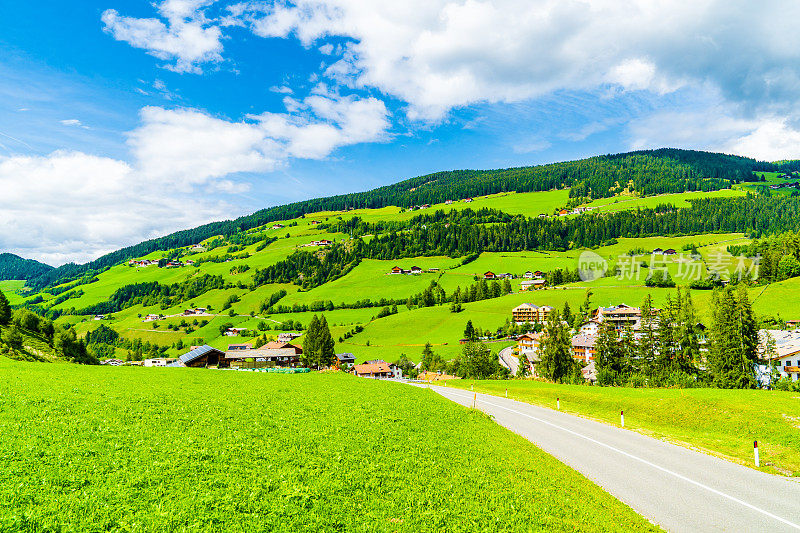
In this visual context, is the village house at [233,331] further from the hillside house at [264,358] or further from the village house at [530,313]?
the village house at [530,313]

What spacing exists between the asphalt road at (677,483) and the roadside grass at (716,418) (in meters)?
2.79

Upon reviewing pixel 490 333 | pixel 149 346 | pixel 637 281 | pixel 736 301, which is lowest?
pixel 149 346

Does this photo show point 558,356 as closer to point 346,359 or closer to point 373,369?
point 373,369

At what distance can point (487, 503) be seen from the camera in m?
11.6

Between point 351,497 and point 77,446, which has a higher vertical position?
point 77,446

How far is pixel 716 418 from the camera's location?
30094mm

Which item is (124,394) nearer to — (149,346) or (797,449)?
(797,449)

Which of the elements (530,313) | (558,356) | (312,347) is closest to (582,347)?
(530,313)

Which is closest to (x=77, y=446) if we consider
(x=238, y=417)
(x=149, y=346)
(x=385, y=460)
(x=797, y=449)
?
(x=238, y=417)

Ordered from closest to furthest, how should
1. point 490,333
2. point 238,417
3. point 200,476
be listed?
point 200,476
point 238,417
point 490,333

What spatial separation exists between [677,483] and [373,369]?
327 feet

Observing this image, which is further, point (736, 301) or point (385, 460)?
point (736, 301)

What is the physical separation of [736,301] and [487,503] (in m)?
73.1

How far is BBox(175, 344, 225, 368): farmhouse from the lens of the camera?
108 metres
